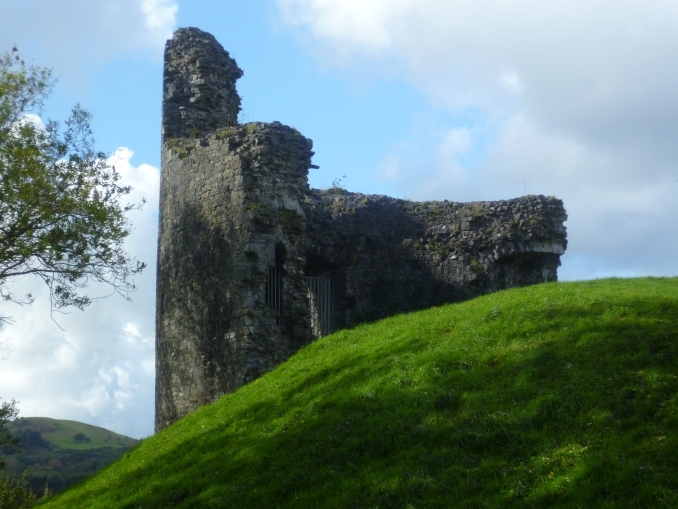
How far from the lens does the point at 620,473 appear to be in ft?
28.9

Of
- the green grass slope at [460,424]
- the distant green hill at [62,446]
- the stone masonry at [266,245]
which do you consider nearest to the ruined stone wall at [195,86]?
the stone masonry at [266,245]

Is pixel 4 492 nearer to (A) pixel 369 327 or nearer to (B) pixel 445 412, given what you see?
(A) pixel 369 327

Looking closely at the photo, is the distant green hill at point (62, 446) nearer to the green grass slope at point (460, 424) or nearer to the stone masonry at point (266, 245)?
the stone masonry at point (266, 245)

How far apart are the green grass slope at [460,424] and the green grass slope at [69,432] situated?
186 feet

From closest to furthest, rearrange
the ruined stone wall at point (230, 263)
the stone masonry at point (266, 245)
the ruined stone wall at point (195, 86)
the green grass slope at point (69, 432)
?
the ruined stone wall at point (230, 263) < the stone masonry at point (266, 245) < the ruined stone wall at point (195, 86) < the green grass slope at point (69, 432)

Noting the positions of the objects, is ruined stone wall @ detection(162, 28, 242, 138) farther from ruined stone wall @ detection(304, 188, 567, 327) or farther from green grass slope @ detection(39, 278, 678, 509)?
green grass slope @ detection(39, 278, 678, 509)

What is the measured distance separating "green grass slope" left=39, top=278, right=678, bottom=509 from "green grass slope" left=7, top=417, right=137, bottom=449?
2234 inches

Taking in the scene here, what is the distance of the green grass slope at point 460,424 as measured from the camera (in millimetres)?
9305

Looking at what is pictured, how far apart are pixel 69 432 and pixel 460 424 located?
231 ft

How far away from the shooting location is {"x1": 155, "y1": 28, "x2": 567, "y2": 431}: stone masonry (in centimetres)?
1786

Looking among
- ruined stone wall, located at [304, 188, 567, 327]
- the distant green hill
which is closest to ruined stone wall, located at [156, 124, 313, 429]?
ruined stone wall, located at [304, 188, 567, 327]

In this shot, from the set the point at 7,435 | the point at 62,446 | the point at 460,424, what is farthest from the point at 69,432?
the point at 460,424

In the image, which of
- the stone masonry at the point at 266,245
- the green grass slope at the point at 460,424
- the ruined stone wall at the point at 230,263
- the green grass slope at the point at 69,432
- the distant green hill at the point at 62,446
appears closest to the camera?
the green grass slope at the point at 460,424

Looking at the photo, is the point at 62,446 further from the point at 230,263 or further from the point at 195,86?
the point at 230,263
